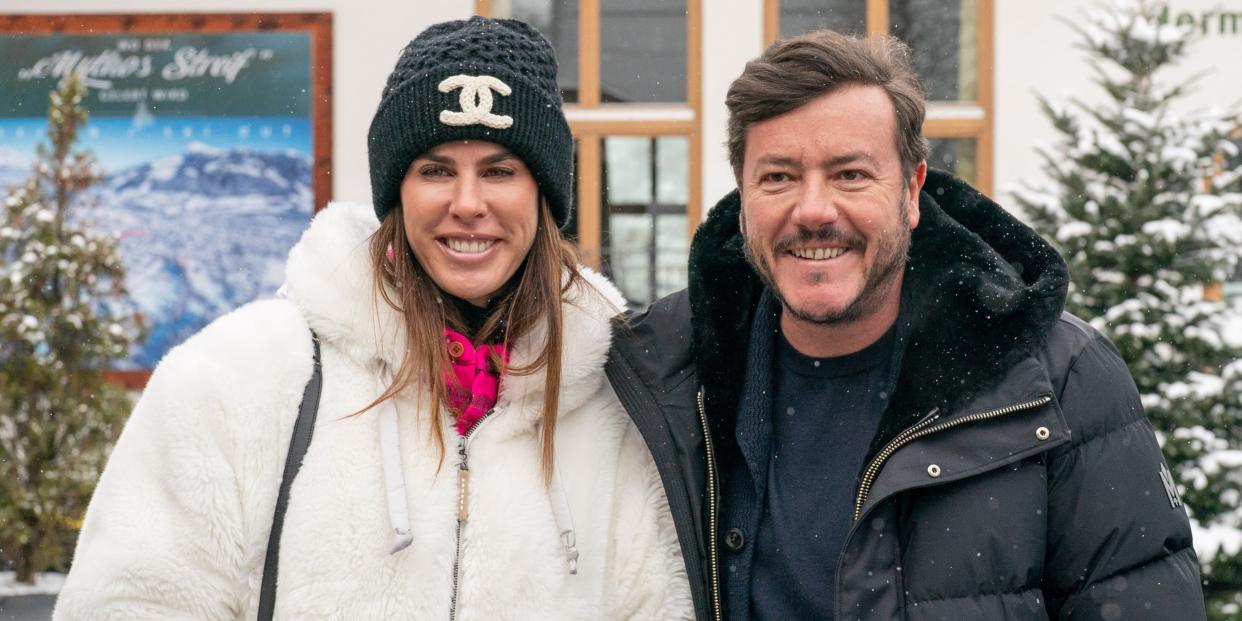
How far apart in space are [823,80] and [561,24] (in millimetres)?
6340

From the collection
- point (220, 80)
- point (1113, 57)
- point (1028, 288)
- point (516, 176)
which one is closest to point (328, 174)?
point (220, 80)

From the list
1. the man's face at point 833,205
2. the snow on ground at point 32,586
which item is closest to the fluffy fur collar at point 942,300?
the man's face at point 833,205

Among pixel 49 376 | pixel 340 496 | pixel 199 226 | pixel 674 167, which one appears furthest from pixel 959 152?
pixel 340 496

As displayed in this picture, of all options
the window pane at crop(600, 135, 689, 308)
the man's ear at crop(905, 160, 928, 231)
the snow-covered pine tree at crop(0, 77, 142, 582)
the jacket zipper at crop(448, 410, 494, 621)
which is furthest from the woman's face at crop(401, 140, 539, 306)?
the window pane at crop(600, 135, 689, 308)

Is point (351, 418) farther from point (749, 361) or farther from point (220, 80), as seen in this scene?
point (220, 80)

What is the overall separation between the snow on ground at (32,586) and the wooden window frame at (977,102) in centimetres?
574

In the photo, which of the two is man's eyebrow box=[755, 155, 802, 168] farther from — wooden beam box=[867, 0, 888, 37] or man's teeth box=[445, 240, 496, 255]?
wooden beam box=[867, 0, 888, 37]

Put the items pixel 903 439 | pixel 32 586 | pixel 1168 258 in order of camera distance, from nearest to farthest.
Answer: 1. pixel 903 439
2. pixel 1168 258
3. pixel 32 586

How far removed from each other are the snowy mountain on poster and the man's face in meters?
6.57

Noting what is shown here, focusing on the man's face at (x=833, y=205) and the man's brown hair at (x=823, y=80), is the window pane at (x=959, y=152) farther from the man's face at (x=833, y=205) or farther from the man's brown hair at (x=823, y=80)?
the man's face at (x=833, y=205)

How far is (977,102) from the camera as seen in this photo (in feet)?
27.7

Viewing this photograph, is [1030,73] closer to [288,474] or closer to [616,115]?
[616,115]

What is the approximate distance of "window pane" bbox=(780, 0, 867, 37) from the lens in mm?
8312

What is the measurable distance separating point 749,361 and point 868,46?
0.72 metres
